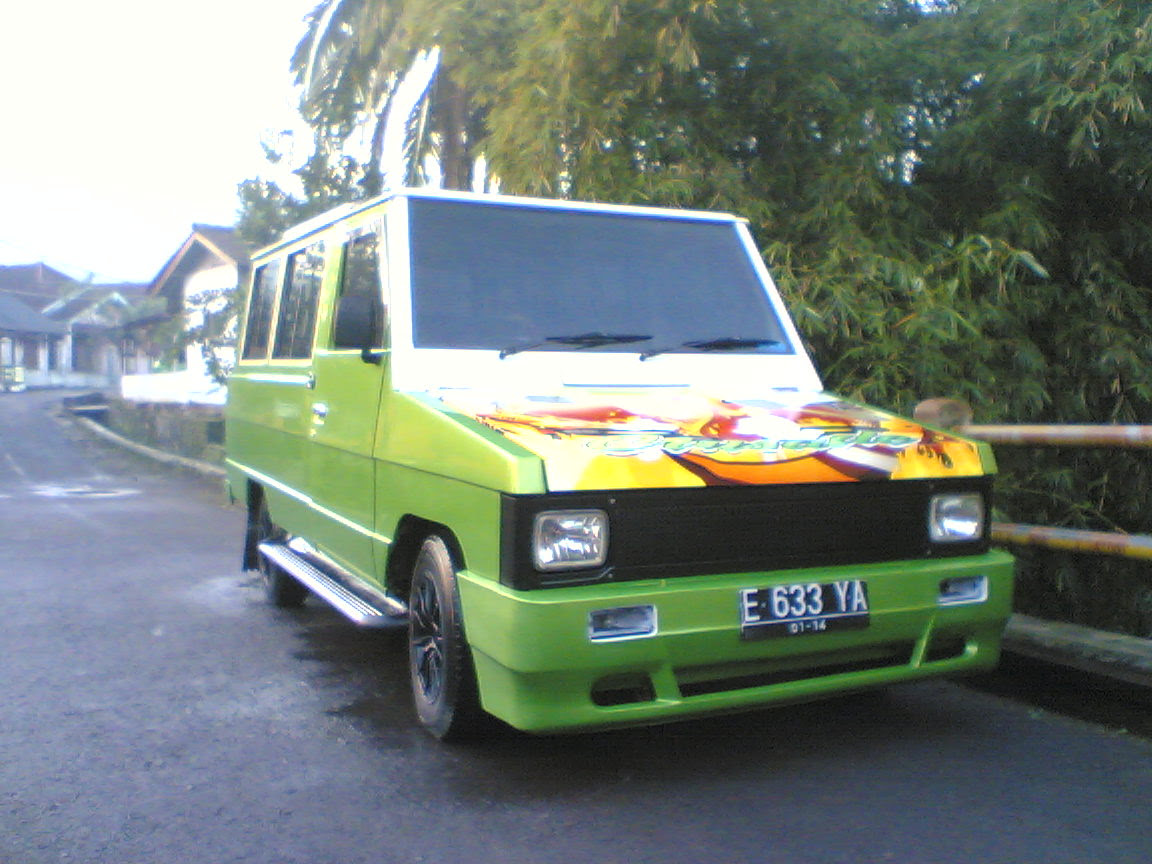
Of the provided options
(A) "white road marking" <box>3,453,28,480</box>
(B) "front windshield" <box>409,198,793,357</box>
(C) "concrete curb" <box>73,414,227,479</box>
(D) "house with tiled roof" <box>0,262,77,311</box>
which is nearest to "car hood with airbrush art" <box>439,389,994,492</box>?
(B) "front windshield" <box>409,198,793,357</box>

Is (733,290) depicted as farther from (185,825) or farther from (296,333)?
(185,825)

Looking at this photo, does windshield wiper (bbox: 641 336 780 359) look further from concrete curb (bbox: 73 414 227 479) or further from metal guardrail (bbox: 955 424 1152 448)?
concrete curb (bbox: 73 414 227 479)

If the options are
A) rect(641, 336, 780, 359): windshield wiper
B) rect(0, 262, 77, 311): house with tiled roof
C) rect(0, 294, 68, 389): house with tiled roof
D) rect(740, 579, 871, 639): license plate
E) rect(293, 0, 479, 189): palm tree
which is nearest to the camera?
rect(740, 579, 871, 639): license plate

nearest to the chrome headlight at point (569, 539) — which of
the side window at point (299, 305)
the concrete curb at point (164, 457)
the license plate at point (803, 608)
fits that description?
the license plate at point (803, 608)

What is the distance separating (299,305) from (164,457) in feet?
42.2

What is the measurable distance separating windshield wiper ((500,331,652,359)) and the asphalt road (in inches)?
56.0

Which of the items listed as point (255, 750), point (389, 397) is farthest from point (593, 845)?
point (389, 397)

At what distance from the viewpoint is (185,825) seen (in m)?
3.43

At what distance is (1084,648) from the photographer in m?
4.56

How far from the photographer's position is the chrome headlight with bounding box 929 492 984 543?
12.9 feet

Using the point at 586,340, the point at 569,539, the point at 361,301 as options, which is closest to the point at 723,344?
the point at 586,340

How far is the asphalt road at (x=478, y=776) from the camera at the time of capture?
3.26m

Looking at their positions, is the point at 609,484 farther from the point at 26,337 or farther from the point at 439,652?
the point at 26,337

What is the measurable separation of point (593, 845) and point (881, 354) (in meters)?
4.37
